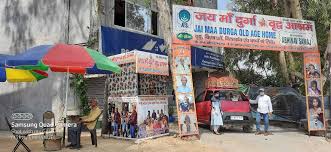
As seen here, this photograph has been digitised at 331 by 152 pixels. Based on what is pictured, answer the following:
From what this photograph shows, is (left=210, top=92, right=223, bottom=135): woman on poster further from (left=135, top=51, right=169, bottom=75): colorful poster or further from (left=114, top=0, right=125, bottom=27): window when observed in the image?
(left=114, top=0, right=125, bottom=27): window

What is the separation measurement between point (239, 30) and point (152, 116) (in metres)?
4.11

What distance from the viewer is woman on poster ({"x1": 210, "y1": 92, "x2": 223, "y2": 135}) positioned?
46.8ft

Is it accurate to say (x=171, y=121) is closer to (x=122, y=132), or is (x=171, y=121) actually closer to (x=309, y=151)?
(x=122, y=132)

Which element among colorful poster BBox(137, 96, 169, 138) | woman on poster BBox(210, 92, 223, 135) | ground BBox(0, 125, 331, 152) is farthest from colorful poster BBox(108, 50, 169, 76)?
woman on poster BBox(210, 92, 223, 135)

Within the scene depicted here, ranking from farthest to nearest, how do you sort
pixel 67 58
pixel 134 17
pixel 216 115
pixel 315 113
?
pixel 134 17 → pixel 315 113 → pixel 216 115 → pixel 67 58

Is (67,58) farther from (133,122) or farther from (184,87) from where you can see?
(184,87)

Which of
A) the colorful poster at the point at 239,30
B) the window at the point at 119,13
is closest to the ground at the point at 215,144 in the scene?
the colorful poster at the point at 239,30

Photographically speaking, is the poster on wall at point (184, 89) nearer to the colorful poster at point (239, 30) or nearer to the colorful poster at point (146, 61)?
the colorful poster at point (239, 30)

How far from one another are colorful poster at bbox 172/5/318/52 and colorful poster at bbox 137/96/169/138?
195 centimetres

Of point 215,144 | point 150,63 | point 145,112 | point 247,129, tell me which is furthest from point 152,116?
point 247,129

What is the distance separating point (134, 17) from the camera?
19516mm

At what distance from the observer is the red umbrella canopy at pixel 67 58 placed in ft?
33.0

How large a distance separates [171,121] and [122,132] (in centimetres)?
665

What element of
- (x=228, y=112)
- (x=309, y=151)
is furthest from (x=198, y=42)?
(x=309, y=151)
